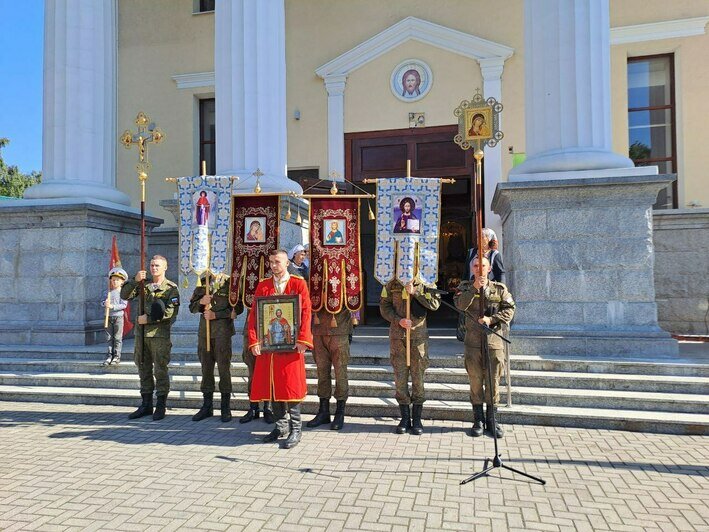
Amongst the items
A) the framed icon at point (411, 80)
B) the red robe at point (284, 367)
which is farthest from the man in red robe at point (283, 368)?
the framed icon at point (411, 80)

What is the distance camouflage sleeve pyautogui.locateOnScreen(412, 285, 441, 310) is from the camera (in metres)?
5.73

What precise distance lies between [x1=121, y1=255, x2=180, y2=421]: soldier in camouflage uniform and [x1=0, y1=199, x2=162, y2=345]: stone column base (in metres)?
3.03

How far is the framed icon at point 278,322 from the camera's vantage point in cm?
535

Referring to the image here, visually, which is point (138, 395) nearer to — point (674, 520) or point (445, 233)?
point (674, 520)

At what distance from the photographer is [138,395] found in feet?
22.7

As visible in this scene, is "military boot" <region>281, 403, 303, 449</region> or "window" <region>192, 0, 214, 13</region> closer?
"military boot" <region>281, 403, 303, 449</region>

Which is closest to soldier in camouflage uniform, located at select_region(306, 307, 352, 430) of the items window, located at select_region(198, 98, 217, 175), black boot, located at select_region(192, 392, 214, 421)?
black boot, located at select_region(192, 392, 214, 421)

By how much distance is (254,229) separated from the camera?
6727 mm

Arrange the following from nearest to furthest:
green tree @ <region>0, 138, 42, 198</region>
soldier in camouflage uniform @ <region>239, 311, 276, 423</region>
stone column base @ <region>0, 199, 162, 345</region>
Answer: soldier in camouflage uniform @ <region>239, 311, 276, 423</region>
stone column base @ <region>0, 199, 162, 345</region>
green tree @ <region>0, 138, 42, 198</region>

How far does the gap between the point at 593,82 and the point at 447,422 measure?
505cm

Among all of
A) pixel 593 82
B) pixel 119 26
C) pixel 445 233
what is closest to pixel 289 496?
pixel 593 82

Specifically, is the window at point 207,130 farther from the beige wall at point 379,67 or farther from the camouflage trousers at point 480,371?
the camouflage trousers at point 480,371

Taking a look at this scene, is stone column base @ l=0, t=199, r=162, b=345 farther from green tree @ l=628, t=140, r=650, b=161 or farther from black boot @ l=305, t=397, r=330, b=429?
green tree @ l=628, t=140, r=650, b=161

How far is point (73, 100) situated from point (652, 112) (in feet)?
36.0
